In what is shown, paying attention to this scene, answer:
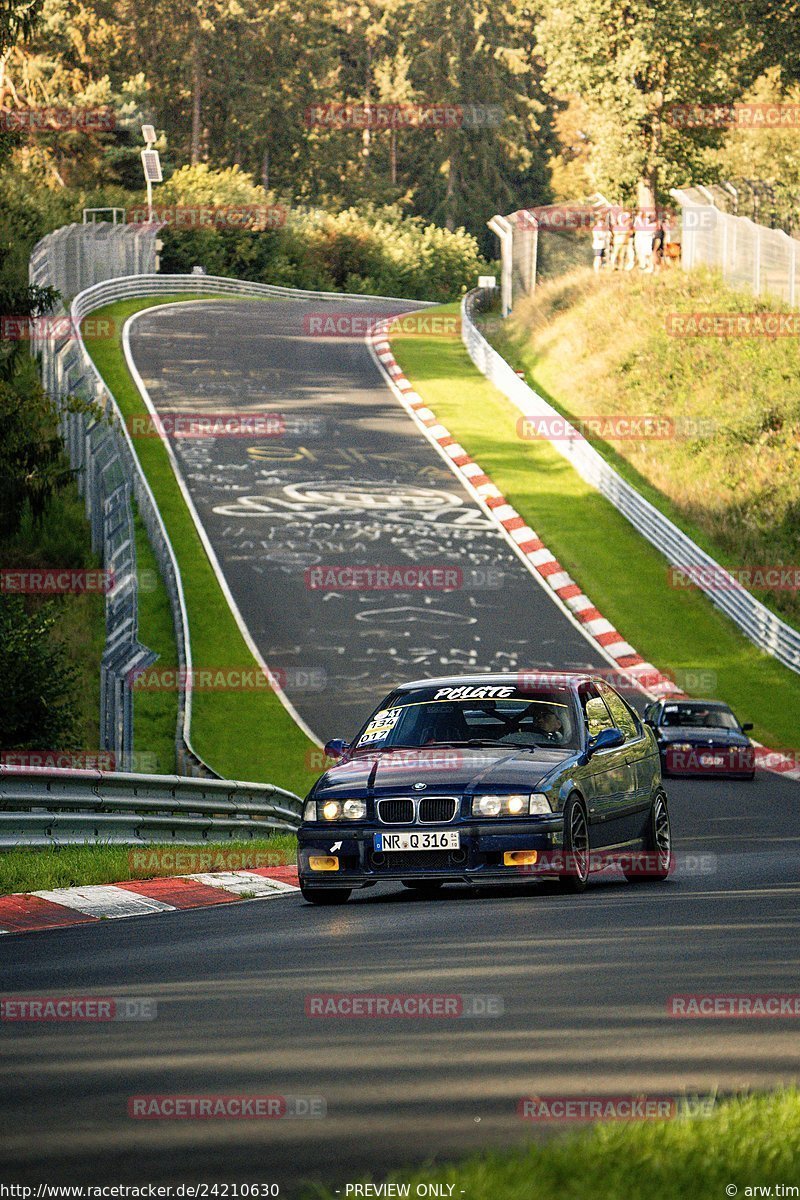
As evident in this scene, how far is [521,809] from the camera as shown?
11.6 meters

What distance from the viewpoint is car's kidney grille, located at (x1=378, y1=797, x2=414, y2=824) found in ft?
38.5

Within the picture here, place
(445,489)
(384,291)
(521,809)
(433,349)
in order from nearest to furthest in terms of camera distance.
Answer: (521,809)
(445,489)
(433,349)
(384,291)

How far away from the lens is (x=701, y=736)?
25.2m

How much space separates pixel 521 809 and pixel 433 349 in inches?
1905

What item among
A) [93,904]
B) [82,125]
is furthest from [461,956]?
[82,125]

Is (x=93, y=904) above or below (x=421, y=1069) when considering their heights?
below

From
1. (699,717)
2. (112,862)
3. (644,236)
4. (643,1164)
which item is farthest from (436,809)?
(644,236)

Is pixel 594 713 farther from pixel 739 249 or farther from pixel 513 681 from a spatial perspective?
pixel 739 249

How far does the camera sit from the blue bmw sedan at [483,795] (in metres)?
11.7

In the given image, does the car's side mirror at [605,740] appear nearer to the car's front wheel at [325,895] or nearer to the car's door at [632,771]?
the car's door at [632,771]

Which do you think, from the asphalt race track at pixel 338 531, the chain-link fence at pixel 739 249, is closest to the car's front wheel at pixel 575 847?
the asphalt race track at pixel 338 531

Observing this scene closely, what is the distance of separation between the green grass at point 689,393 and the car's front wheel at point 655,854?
20.7 metres

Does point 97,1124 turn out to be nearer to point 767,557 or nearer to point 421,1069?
point 421,1069

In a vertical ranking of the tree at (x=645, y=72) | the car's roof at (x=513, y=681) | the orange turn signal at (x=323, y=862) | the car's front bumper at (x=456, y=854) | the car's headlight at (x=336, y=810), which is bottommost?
the orange turn signal at (x=323, y=862)
